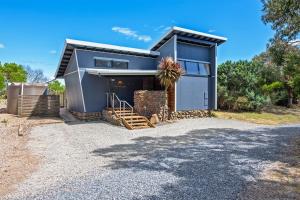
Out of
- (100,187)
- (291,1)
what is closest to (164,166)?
(100,187)

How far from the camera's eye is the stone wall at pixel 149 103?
1452cm

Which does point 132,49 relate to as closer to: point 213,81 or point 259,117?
point 213,81

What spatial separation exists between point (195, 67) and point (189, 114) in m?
3.67

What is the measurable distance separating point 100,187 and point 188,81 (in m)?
12.8

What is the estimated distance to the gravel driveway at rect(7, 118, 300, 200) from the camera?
4.41 meters

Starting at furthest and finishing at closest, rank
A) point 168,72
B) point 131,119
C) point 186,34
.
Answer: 1. point 186,34
2. point 168,72
3. point 131,119

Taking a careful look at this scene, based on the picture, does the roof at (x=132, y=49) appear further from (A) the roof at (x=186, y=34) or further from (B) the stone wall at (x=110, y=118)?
(B) the stone wall at (x=110, y=118)

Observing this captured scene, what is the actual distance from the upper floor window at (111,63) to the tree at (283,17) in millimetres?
9669

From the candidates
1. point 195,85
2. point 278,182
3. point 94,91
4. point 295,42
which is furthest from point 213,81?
point 278,182

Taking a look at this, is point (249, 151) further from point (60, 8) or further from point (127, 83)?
point (60, 8)

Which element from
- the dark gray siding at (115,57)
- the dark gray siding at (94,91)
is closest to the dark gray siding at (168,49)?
the dark gray siding at (115,57)

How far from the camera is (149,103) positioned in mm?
14828

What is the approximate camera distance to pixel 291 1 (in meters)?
8.11

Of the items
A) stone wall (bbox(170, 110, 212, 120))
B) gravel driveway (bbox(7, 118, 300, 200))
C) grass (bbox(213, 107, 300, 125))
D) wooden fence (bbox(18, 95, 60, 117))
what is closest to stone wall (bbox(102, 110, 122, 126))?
gravel driveway (bbox(7, 118, 300, 200))
